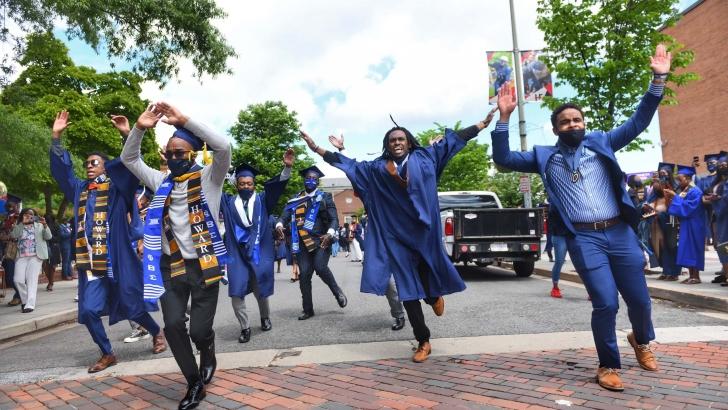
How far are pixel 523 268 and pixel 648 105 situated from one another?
818cm

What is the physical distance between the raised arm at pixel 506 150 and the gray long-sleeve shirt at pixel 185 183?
196 cm

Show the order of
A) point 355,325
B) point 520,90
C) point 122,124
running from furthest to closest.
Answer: point 520,90, point 355,325, point 122,124

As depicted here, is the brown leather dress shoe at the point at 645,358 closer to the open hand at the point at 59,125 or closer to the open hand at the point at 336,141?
the open hand at the point at 336,141

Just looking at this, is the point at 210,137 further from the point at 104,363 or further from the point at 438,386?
the point at 104,363

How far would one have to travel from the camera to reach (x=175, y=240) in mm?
3779

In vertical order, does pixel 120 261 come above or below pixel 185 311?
above

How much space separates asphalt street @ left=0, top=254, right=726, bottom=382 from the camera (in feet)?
18.0

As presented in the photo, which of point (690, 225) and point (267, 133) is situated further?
point (267, 133)

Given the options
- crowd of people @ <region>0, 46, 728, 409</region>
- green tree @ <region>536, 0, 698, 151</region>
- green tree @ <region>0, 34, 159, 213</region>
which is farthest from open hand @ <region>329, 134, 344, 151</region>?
green tree @ <region>0, 34, 159, 213</region>

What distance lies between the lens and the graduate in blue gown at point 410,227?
461 centimetres

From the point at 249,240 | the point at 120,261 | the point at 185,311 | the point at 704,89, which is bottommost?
the point at 185,311

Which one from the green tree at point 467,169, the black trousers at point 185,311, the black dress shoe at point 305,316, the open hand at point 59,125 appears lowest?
the black dress shoe at point 305,316

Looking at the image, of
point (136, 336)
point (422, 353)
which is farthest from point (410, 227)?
point (136, 336)

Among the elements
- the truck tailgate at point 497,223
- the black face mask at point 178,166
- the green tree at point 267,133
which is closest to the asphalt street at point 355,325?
the black face mask at point 178,166
